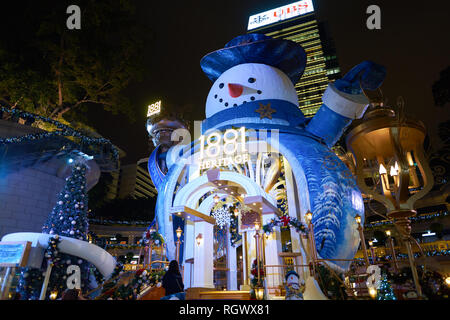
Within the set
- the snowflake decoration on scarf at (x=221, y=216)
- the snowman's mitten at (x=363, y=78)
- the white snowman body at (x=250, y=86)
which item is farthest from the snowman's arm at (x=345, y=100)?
the snowflake decoration on scarf at (x=221, y=216)

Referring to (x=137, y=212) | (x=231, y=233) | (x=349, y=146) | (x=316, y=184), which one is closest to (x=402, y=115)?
(x=349, y=146)

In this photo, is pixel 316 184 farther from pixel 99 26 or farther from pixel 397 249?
pixel 397 249

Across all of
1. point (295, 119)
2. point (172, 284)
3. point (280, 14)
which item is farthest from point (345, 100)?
point (280, 14)

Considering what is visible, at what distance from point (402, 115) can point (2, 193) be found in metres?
A: 18.5

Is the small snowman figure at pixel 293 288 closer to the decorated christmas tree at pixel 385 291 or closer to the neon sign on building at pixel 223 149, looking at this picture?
the decorated christmas tree at pixel 385 291

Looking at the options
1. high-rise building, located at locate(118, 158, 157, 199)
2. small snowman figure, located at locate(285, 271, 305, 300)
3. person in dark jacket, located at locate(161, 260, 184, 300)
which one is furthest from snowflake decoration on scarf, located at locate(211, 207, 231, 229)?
high-rise building, located at locate(118, 158, 157, 199)

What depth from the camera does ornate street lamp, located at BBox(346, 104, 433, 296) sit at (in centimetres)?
420

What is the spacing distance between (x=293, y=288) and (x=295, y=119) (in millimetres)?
7500

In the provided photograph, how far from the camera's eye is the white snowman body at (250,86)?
42.8 ft

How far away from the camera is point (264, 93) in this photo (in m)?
13.0

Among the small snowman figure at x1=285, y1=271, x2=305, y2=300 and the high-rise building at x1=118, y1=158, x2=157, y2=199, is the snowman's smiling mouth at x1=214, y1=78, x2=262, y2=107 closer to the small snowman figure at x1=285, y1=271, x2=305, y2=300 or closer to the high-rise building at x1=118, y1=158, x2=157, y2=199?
the small snowman figure at x1=285, y1=271, x2=305, y2=300

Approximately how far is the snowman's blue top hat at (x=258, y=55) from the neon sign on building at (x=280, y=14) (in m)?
64.8

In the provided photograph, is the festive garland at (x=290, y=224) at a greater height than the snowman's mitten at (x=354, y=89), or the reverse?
the snowman's mitten at (x=354, y=89)

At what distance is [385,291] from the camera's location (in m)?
5.62
